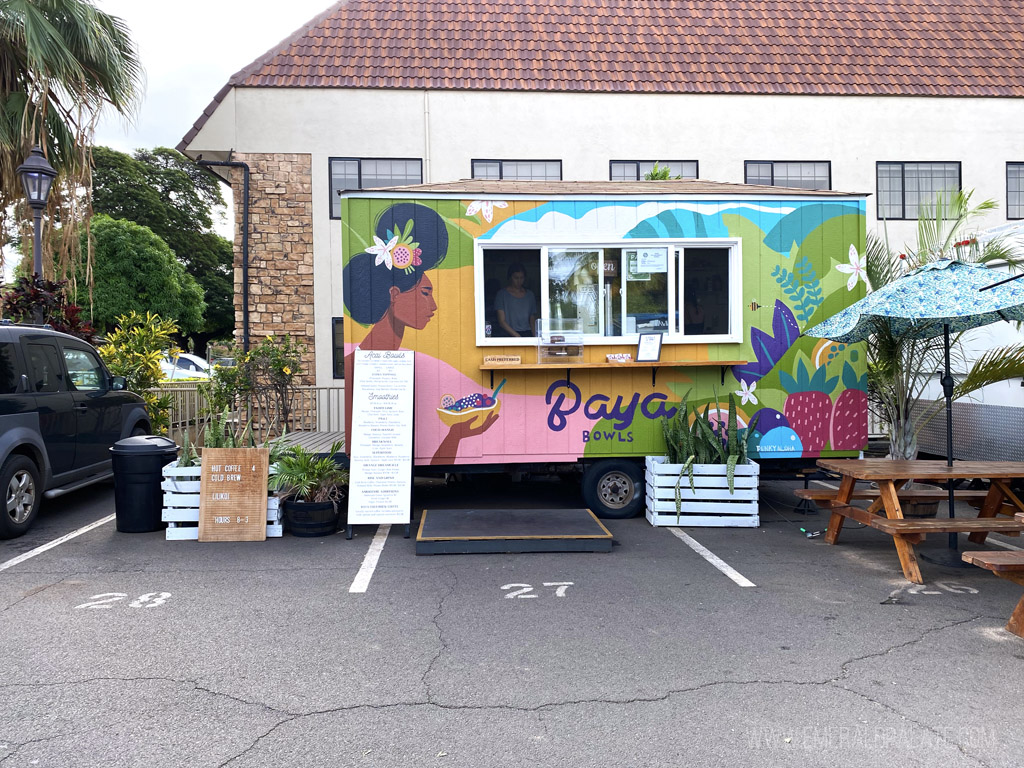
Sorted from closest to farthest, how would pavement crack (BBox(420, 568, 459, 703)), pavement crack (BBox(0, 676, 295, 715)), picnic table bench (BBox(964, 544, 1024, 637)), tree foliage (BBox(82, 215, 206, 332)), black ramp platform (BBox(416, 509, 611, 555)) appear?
pavement crack (BBox(0, 676, 295, 715)), pavement crack (BBox(420, 568, 459, 703)), picnic table bench (BBox(964, 544, 1024, 637)), black ramp platform (BBox(416, 509, 611, 555)), tree foliage (BBox(82, 215, 206, 332))

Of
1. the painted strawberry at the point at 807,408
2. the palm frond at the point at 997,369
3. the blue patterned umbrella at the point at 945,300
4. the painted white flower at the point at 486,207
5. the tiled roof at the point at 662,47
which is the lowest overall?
the painted strawberry at the point at 807,408

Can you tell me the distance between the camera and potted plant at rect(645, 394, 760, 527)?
6.96 m

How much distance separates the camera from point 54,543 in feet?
21.1

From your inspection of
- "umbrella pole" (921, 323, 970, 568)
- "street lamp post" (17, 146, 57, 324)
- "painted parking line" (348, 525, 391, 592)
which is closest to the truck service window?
"umbrella pole" (921, 323, 970, 568)

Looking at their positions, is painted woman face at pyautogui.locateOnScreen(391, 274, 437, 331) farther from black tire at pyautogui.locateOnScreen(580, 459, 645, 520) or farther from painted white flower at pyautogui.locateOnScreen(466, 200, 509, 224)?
black tire at pyautogui.locateOnScreen(580, 459, 645, 520)

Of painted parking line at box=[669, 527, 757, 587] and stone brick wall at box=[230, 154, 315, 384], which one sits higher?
stone brick wall at box=[230, 154, 315, 384]

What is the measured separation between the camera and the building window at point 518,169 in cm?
1333

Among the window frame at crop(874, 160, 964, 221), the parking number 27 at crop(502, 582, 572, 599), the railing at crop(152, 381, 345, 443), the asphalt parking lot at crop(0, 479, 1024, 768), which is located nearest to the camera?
the asphalt parking lot at crop(0, 479, 1024, 768)

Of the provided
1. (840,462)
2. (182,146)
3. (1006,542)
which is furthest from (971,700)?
(182,146)

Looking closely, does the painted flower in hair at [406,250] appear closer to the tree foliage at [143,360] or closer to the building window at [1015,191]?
the tree foliage at [143,360]

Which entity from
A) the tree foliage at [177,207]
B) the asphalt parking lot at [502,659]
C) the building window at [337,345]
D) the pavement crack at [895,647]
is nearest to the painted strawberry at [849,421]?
the asphalt parking lot at [502,659]

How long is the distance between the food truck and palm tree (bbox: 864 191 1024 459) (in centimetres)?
60

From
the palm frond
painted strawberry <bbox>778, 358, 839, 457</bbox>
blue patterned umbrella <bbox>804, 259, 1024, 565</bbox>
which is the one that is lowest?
painted strawberry <bbox>778, 358, 839, 457</bbox>

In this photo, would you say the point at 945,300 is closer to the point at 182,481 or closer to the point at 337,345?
the point at 182,481
